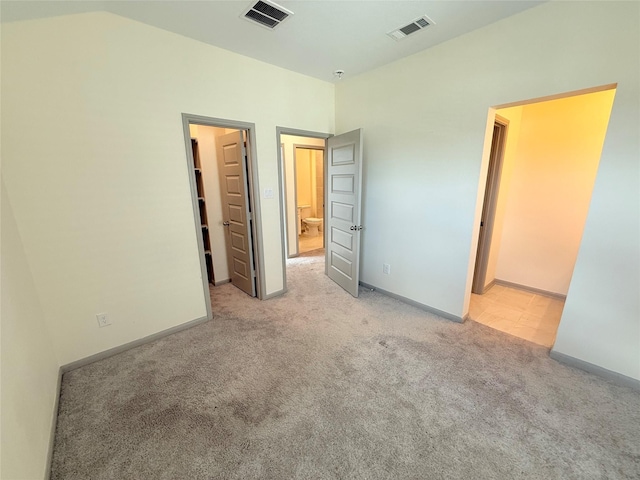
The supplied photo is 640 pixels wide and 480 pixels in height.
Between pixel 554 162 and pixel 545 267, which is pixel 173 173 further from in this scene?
pixel 545 267

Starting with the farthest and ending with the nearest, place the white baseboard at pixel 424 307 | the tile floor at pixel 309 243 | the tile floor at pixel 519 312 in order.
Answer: the tile floor at pixel 309 243 < the white baseboard at pixel 424 307 < the tile floor at pixel 519 312

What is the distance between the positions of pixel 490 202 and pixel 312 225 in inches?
160

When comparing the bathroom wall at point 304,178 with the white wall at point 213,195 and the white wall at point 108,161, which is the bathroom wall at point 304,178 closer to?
the white wall at point 213,195

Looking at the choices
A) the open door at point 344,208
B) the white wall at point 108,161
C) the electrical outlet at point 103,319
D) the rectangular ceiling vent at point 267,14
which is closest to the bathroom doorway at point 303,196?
the open door at point 344,208

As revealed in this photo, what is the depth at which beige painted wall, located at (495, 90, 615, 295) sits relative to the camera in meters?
2.79

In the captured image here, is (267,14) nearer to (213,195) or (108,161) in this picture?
(108,161)

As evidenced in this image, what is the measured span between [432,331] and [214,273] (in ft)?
9.63

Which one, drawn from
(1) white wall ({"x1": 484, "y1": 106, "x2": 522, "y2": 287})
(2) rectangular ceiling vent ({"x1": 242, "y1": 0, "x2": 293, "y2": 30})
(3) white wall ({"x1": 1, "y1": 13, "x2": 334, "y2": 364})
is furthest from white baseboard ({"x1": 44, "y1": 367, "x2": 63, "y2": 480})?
(1) white wall ({"x1": 484, "y1": 106, "x2": 522, "y2": 287})

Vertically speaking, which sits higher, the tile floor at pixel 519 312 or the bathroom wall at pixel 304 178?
the bathroom wall at pixel 304 178

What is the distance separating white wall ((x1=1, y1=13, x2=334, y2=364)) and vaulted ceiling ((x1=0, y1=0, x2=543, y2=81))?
5.4 inches

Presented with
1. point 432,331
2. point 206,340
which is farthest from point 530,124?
point 206,340

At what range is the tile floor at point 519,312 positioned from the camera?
8.34 ft

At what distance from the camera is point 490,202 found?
3.07 meters

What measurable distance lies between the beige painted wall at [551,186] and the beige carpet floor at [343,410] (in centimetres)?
146
